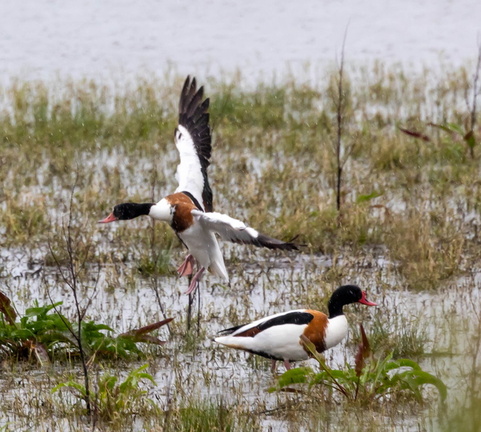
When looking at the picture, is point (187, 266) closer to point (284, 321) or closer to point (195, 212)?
point (195, 212)

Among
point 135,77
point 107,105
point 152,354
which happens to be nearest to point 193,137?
point 152,354

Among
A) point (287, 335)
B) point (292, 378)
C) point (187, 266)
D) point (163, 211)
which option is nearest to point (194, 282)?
point (187, 266)

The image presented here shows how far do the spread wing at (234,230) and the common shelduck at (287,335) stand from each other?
42cm

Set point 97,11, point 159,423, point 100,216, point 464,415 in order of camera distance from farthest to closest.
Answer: point 97,11 < point 100,216 < point 159,423 < point 464,415

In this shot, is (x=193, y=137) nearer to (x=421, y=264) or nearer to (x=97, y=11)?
(x=421, y=264)

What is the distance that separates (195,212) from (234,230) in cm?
42

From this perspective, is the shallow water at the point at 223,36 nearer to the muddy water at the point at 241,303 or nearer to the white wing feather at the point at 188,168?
the white wing feather at the point at 188,168

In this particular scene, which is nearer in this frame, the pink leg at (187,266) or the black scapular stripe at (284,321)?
the black scapular stripe at (284,321)

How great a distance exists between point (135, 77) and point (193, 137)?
27.4 ft

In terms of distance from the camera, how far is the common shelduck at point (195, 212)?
6.54 meters

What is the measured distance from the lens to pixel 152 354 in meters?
6.20

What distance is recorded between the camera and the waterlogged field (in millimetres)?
5129

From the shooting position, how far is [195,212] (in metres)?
6.87

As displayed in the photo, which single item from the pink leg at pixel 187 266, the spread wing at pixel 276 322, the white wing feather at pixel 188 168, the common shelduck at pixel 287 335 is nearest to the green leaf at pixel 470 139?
the white wing feather at pixel 188 168
